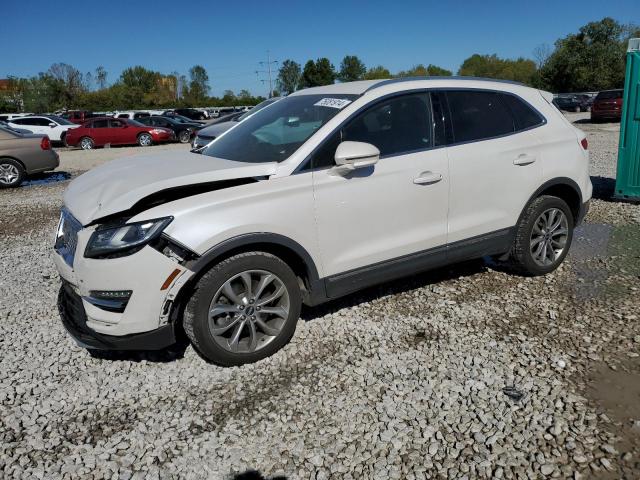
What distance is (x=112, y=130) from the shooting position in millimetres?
23875

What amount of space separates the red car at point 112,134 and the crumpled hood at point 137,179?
21.4m

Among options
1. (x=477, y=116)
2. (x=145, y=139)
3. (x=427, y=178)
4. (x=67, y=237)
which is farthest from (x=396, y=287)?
(x=145, y=139)

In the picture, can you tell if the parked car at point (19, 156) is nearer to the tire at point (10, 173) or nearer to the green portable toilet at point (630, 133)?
the tire at point (10, 173)

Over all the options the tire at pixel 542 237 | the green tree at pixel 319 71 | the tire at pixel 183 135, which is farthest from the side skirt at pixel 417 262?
the green tree at pixel 319 71

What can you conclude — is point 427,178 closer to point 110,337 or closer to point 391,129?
point 391,129

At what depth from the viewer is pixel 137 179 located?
11.5ft

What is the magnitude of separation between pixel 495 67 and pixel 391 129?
10507 centimetres

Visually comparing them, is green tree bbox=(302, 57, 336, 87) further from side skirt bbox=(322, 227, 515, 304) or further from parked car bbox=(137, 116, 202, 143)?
side skirt bbox=(322, 227, 515, 304)

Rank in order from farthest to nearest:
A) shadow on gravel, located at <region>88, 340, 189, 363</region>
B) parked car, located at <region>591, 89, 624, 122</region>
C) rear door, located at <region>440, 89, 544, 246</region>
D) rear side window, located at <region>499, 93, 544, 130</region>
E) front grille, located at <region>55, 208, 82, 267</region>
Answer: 1. parked car, located at <region>591, 89, 624, 122</region>
2. rear side window, located at <region>499, 93, 544, 130</region>
3. rear door, located at <region>440, 89, 544, 246</region>
4. shadow on gravel, located at <region>88, 340, 189, 363</region>
5. front grille, located at <region>55, 208, 82, 267</region>

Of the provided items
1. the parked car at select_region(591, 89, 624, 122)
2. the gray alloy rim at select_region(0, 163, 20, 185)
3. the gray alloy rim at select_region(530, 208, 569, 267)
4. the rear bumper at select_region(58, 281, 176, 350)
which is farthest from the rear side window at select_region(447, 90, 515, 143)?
the parked car at select_region(591, 89, 624, 122)

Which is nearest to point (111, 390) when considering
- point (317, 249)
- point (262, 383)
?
point (262, 383)

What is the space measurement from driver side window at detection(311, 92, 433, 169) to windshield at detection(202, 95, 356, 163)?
17 centimetres

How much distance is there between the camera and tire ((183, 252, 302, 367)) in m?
3.28

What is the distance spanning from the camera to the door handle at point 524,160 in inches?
176
